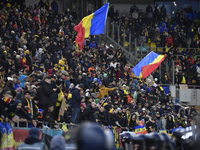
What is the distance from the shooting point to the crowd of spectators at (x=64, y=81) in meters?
12.3

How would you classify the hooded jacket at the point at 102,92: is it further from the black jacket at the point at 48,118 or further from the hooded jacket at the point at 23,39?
the black jacket at the point at 48,118

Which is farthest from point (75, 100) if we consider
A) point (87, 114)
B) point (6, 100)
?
point (6, 100)

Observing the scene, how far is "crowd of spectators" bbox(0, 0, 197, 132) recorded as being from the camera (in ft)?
40.4

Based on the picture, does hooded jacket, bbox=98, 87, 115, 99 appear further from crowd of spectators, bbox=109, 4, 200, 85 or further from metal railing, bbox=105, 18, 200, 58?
metal railing, bbox=105, 18, 200, 58

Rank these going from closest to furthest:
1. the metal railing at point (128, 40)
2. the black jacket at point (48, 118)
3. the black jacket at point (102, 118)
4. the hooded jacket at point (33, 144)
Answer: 1. the hooded jacket at point (33, 144)
2. the black jacket at point (48, 118)
3. the black jacket at point (102, 118)
4. the metal railing at point (128, 40)

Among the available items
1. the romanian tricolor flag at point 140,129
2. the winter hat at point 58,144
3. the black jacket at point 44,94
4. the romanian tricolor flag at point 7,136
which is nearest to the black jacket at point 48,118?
the black jacket at point 44,94

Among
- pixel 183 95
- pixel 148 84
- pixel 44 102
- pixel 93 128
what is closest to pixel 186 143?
pixel 93 128

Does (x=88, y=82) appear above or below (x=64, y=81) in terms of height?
below

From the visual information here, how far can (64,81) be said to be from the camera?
1647 cm

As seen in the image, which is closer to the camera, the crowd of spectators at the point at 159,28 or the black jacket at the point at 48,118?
the black jacket at the point at 48,118

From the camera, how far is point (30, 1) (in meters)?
30.7

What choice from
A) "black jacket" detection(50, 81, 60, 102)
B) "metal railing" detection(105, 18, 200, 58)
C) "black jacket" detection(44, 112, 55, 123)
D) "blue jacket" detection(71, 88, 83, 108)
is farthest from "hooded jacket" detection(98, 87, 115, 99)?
"metal railing" detection(105, 18, 200, 58)

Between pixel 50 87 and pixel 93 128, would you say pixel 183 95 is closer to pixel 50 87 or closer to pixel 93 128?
pixel 50 87

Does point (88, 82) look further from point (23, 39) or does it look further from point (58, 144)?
point (58, 144)
